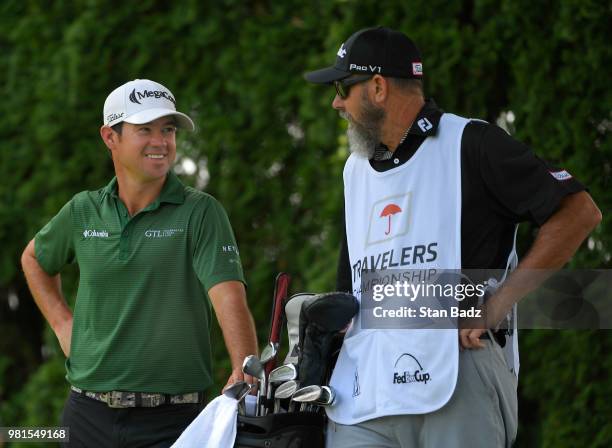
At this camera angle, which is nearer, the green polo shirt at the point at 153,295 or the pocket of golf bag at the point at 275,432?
the pocket of golf bag at the point at 275,432

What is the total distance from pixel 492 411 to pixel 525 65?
2.13 meters

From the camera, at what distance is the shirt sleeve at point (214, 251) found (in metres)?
3.83

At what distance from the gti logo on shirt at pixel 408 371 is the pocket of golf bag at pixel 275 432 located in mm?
398

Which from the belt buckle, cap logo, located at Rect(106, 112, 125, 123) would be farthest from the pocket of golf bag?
cap logo, located at Rect(106, 112, 125, 123)

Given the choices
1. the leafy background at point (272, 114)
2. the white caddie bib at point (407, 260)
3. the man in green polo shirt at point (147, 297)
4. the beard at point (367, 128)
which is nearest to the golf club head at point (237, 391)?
the man in green polo shirt at point (147, 297)

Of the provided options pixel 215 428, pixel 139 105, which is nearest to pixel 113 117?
pixel 139 105

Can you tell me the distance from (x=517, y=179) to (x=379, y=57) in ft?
2.15

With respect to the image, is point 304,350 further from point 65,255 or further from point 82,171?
point 82,171

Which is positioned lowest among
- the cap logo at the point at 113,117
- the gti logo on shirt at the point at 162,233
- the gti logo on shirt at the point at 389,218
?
the gti logo on shirt at the point at 389,218

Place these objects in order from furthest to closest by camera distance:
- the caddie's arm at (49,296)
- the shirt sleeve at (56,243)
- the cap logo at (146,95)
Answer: the caddie's arm at (49,296) < the shirt sleeve at (56,243) < the cap logo at (146,95)

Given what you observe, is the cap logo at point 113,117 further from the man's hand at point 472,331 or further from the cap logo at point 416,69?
the man's hand at point 472,331

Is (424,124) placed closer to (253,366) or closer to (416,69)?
(416,69)

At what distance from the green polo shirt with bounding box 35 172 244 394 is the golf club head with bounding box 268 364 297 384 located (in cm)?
44

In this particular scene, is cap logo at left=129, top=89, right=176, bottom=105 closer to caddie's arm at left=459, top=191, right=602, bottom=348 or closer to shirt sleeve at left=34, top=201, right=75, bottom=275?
shirt sleeve at left=34, top=201, right=75, bottom=275
